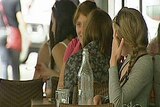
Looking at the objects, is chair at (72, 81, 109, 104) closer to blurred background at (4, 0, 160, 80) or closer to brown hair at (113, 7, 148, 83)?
brown hair at (113, 7, 148, 83)

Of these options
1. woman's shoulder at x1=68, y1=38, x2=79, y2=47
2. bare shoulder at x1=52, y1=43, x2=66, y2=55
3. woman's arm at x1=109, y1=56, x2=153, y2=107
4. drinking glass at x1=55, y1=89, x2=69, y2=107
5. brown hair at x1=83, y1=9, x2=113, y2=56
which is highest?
brown hair at x1=83, y1=9, x2=113, y2=56

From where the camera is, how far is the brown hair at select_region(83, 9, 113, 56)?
2.05m

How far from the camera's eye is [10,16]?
166 inches

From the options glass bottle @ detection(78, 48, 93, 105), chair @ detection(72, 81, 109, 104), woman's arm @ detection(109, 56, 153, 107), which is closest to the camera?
woman's arm @ detection(109, 56, 153, 107)

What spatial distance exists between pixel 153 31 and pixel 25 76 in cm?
165

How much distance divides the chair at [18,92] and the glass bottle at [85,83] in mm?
824

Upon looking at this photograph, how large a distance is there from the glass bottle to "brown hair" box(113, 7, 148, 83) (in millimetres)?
209

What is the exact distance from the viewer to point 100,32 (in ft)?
→ 6.77

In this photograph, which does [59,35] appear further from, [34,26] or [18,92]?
[34,26]

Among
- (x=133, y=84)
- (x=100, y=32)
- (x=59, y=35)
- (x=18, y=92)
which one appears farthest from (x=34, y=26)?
(x=133, y=84)

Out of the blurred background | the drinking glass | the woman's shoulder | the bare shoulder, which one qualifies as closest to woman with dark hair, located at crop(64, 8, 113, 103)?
the drinking glass

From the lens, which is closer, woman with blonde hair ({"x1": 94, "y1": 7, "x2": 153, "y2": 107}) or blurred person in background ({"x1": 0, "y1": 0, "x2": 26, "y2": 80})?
woman with blonde hair ({"x1": 94, "y1": 7, "x2": 153, "y2": 107})

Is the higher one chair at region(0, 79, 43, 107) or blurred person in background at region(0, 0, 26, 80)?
blurred person in background at region(0, 0, 26, 80)

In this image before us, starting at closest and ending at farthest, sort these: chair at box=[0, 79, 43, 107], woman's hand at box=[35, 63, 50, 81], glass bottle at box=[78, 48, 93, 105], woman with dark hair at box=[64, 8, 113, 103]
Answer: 1. glass bottle at box=[78, 48, 93, 105]
2. woman with dark hair at box=[64, 8, 113, 103]
3. chair at box=[0, 79, 43, 107]
4. woman's hand at box=[35, 63, 50, 81]
